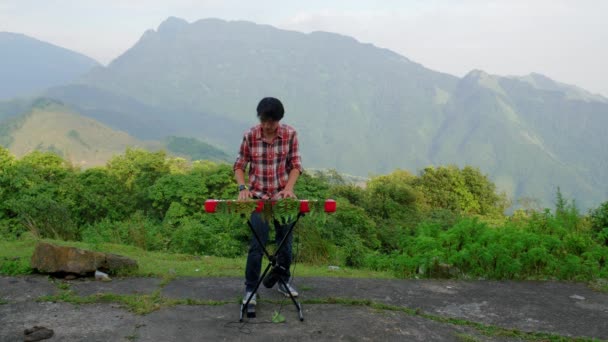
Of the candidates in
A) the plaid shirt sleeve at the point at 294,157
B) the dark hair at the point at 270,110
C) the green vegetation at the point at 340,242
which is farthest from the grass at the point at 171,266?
the dark hair at the point at 270,110

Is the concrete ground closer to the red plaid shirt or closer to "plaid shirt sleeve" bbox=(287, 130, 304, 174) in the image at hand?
the red plaid shirt

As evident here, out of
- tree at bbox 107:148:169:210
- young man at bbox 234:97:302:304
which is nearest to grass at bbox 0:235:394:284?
young man at bbox 234:97:302:304

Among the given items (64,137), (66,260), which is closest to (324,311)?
(66,260)

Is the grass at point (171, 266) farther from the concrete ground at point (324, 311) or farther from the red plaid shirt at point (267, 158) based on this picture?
the red plaid shirt at point (267, 158)

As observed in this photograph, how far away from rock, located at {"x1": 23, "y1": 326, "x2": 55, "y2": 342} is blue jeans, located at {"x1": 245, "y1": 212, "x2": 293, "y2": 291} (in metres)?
1.82

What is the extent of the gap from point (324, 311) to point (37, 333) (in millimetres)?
2609

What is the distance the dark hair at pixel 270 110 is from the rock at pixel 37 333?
2650mm

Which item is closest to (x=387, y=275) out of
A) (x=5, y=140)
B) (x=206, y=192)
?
(x=206, y=192)

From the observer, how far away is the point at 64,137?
134 metres

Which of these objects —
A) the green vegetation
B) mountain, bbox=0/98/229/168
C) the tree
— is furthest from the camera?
mountain, bbox=0/98/229/168

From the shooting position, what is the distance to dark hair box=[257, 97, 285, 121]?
4887 millimetres

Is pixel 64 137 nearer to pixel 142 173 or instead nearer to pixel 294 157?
pixel 142 173

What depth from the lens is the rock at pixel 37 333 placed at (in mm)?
4328

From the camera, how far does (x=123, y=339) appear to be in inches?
174
